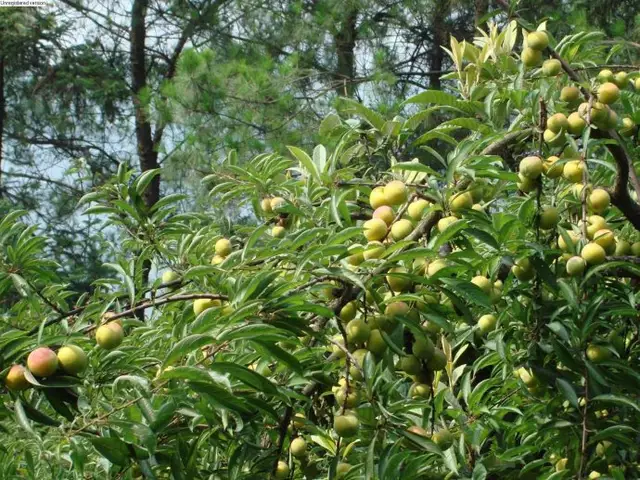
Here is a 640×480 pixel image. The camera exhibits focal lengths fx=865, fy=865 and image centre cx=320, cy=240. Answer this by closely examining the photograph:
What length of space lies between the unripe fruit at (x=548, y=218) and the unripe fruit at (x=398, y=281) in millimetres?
319

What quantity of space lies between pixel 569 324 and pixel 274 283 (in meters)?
0.51

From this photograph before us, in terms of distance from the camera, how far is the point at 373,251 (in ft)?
3.49

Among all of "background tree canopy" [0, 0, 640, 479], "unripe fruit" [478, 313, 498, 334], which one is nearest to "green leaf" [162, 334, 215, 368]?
→ "background tree canopy" [0, 0, 640, 479]

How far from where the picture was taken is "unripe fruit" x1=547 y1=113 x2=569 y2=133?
128cm

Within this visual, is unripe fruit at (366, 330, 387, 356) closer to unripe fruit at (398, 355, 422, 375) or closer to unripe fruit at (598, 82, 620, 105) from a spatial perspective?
unripe fruit at (398, 355, 422, 375)

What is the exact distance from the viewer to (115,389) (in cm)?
94

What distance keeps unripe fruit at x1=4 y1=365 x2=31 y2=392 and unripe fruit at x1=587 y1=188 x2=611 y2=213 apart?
85 centimetres

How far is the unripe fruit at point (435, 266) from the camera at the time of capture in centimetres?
105

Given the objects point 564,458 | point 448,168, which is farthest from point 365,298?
point 564,458

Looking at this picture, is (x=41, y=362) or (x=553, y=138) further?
(x=553, y=138)

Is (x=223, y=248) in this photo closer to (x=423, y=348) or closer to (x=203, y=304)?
(x=203, y=304)

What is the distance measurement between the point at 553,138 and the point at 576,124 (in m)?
0.05

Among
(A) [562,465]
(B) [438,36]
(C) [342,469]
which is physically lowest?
(A) [562,465]

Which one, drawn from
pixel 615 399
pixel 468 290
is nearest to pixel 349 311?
pixel 468 290
